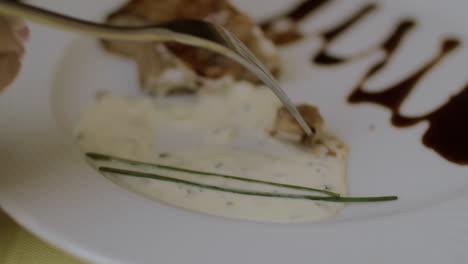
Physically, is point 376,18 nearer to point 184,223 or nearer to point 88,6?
point 88,6

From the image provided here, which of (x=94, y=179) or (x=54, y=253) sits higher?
(x=94, y=179)

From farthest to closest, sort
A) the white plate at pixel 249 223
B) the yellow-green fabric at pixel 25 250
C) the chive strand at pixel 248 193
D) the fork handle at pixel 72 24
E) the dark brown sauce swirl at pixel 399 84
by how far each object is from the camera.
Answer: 1. the dark brown sauce swirl at pixel 399 84
2. the chive strand at pixel 248 193
3. the yellow-green fabric at pixel 25 250
4. the white plate at pixel 249 223
5. the fork handle at pixel 72 24

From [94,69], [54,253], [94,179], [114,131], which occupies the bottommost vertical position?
[54,253]

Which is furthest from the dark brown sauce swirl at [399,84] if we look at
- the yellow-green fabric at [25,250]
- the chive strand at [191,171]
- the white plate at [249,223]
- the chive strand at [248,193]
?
the yellow-green fabric at [25,250]

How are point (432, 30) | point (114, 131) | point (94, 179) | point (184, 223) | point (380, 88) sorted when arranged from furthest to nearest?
1. point (432, 30)
2. point (380, 88)
3. point (114, 131)
4. point (94, 179)
5. point (184, 223)

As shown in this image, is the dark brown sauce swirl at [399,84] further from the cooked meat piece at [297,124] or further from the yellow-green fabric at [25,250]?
the yellow-green fabric at [25,250]

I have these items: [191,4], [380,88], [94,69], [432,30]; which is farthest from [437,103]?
[94,69]

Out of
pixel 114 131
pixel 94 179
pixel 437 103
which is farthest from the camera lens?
pixel 437 103
